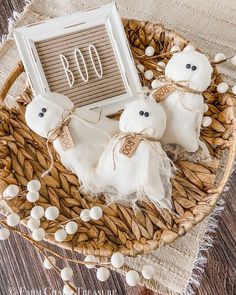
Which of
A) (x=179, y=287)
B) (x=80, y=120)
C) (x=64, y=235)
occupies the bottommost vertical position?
(x=179, y=287)

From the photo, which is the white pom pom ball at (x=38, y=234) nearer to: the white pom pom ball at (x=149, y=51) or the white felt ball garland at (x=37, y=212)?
the white felt ball garland at (x=37, y=212)

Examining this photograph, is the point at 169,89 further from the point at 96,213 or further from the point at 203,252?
the point at 203,252

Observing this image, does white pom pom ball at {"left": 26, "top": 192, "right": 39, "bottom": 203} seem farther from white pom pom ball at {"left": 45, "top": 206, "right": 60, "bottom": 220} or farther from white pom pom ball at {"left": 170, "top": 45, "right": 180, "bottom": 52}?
white pom pom ball at {"left": 170, "top": 45, "right": 180, "bottom": 52}

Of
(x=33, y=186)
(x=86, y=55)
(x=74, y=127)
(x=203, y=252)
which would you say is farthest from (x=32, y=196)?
(x=203, y=252)

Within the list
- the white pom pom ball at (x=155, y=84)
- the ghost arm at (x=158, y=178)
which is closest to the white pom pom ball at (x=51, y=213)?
the ghost arm at (x=158, y=178)

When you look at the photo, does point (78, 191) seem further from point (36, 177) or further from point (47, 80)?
point (47, 80)

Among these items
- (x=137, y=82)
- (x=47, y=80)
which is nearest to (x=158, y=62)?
(x=137, y=82)

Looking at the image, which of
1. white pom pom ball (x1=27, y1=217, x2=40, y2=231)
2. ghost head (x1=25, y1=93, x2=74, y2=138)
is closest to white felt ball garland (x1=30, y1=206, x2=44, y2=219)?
white pom pom ball (x1=27, y1=217, x2=40, y2=231)
